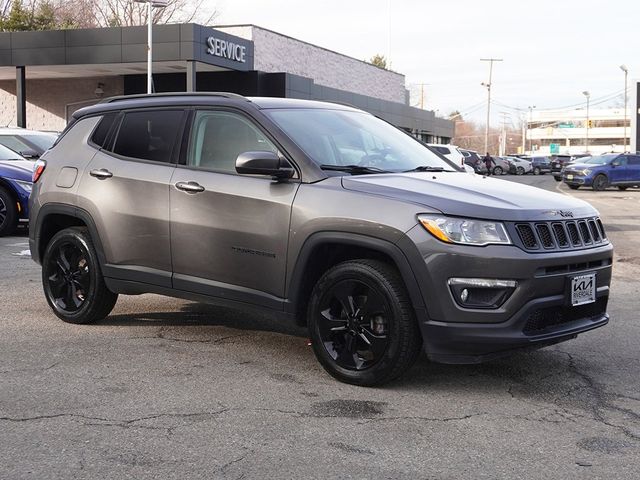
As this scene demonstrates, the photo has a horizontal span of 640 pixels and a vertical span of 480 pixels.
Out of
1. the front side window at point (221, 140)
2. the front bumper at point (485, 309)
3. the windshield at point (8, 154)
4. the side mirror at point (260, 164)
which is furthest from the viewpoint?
the windshield at point (8, 154)

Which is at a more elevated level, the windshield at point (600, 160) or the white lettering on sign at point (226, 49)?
the white lettering on sign at point (226, 49)

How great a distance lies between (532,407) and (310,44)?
3824 centimetres

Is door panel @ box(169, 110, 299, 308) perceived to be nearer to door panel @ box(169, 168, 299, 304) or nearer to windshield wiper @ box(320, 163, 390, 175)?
door panel @ box(169, 168, 299, 304)

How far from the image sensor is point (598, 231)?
5258mm

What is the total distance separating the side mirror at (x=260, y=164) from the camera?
5.08 m

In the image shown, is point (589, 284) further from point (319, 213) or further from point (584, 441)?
point (319, 213)

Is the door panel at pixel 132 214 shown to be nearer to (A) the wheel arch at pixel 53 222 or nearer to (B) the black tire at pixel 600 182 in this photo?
(A) the wheel arch at pixel 53 222

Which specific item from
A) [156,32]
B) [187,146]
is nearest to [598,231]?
[187,146]

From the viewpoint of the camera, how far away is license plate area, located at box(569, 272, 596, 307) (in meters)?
4.80

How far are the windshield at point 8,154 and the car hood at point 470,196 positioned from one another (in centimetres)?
962

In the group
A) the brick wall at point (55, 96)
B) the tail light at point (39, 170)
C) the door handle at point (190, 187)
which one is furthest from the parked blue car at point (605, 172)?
the door handle at point (190, 187)

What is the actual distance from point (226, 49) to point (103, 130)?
2557 centimetres

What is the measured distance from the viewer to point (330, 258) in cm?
518

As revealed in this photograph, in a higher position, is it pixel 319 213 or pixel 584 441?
pixel 319 213
